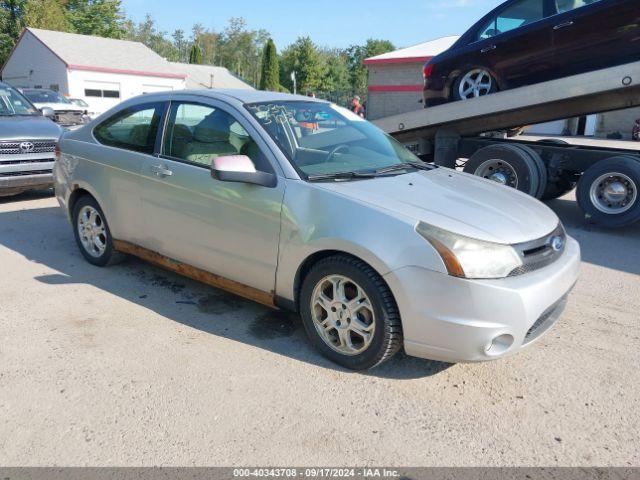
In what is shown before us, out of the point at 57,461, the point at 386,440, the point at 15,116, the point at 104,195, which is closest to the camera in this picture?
the point at 57,461

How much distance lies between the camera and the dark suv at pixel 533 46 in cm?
651

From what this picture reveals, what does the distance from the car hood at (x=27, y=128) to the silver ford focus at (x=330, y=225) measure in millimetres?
3532

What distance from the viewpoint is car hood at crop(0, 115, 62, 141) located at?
7.70 m

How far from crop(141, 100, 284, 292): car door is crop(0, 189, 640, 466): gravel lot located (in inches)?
18.8

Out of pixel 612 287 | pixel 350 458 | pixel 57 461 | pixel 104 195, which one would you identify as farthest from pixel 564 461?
pixel 104 195

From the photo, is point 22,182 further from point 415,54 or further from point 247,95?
point 415,54

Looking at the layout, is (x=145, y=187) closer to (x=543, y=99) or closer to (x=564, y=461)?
(x=564, y=461)

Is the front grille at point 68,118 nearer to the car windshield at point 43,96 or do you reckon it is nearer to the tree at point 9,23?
the car windshield at point 43,96

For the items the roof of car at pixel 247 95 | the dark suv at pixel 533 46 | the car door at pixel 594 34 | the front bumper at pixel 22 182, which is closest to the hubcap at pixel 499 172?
the dark suv at pixel 533 46

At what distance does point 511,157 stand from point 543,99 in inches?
34.4

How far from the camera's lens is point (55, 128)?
848 centimetres

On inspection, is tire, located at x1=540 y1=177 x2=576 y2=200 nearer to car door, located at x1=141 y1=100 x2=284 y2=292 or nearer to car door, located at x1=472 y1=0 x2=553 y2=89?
car door, located at x1=472 y1=0 x2=553 y2=89

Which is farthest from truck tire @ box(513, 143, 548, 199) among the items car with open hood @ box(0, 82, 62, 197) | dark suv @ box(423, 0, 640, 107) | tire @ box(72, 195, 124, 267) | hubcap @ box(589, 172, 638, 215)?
car with open hood @ box(0, 82, 62, 197)

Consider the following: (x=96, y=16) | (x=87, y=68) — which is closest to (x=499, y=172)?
(x=87, y=68)
